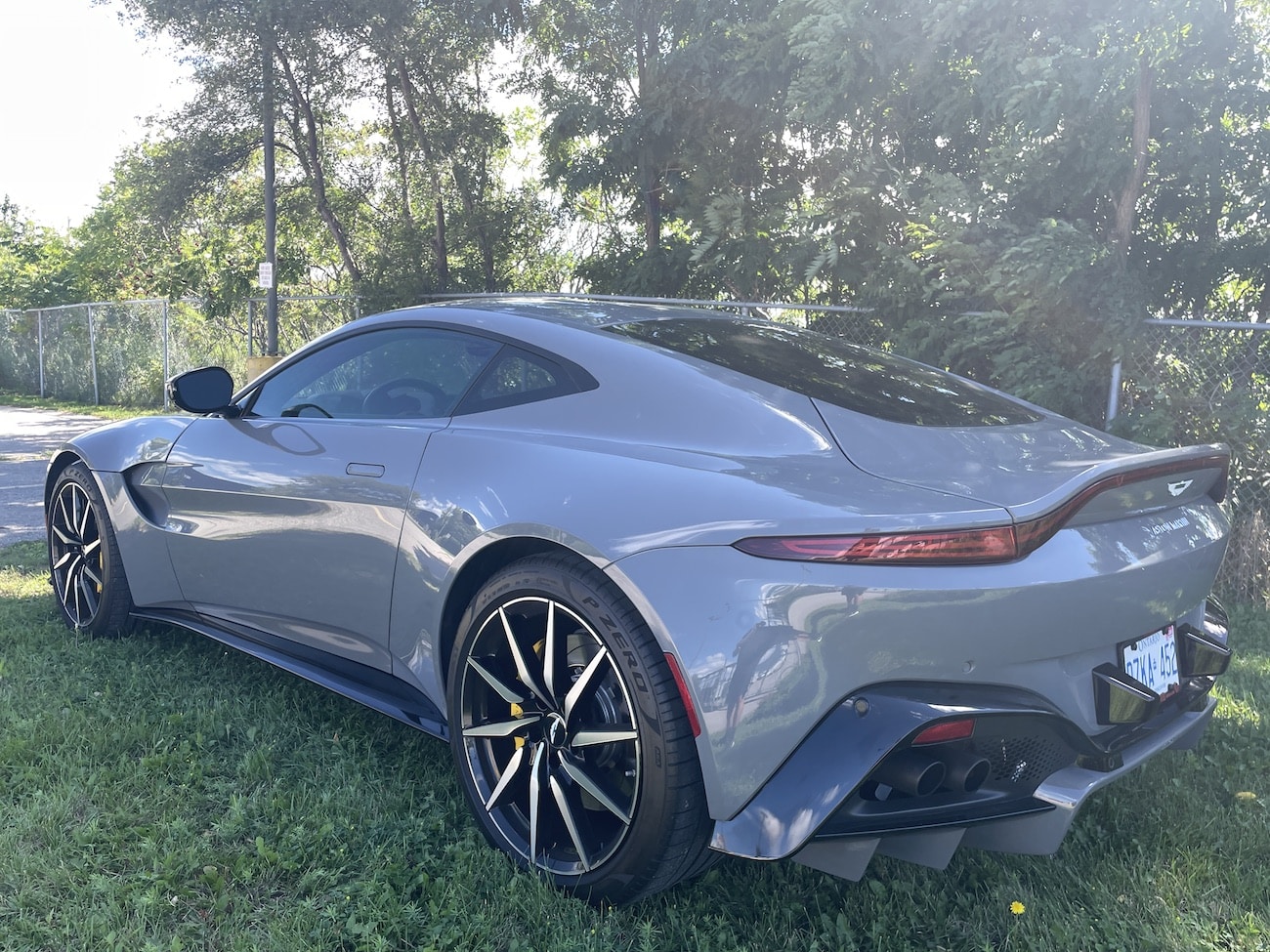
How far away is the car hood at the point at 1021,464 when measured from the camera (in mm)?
2191

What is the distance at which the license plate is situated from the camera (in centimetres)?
233

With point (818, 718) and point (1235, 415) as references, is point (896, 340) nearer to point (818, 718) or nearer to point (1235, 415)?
point (1235, 415)

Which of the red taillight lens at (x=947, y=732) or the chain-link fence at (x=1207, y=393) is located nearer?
the red taillight lens at (x=947, y=732)

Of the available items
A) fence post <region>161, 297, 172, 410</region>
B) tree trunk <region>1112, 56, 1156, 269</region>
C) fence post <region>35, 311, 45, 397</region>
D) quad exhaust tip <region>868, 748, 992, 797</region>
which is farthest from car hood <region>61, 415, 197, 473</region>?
fence post <region>35, 311, 45, 397</region>

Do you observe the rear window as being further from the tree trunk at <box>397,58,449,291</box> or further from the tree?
the tree trunk at <box>397,58,449,291</box>

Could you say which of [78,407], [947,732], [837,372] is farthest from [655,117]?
[78,407]

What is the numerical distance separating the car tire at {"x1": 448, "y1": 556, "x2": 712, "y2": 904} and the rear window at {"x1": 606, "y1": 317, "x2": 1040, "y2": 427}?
78 centimetres

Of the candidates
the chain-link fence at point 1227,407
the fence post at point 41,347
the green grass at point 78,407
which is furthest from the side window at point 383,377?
the fence post at point 41,347

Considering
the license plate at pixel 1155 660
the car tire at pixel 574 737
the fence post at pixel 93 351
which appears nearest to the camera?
the car tire at pixel 574 737

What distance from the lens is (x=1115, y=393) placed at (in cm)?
602

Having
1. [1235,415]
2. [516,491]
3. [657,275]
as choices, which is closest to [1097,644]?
[516,491]

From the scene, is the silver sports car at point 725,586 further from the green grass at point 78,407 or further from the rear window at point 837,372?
the green grass at point 78,407

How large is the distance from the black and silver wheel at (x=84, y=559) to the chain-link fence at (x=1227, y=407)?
5.08 meters

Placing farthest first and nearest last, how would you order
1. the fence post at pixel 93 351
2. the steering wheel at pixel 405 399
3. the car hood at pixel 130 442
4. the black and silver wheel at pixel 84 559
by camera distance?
1. the fence post at pixel 93 351
2. the black and silver wheel at pixel 84 559
3. the car hood at pixel 130 442
4. the steering wheel at pixel 405 399
